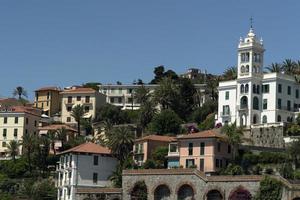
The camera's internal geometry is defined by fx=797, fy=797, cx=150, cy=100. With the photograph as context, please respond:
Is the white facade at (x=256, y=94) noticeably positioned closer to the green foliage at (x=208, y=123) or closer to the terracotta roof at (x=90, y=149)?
the green foliage at (x=208, y=123)

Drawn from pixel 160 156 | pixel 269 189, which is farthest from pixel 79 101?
pixel 269 189

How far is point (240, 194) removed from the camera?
77.8 metres

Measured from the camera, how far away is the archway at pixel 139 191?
3324 inches

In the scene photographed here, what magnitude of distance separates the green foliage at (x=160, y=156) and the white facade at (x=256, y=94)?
14.2 metres

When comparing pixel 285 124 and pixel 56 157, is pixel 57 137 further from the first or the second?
pixel 285 124

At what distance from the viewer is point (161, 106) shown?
126625 millimetres

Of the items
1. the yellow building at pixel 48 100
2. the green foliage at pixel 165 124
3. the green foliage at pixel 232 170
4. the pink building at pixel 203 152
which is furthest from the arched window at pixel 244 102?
the yellow building at pixel 48 100

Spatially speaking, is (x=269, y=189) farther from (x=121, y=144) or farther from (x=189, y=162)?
(x=121, y=144)

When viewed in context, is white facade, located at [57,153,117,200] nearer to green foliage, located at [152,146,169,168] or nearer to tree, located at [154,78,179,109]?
green foliage, located at [152,146,169,168]

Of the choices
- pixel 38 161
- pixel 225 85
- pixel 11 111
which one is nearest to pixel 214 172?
pixel 225 85

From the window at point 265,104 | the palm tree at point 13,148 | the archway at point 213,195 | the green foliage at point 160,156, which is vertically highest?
the window at point 265,104

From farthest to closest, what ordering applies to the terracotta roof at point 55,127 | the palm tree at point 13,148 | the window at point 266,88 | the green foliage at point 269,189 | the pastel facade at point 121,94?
the pastel facade at point 121,94, the terracotta roof at point 55,127, the palm tree at point 13,148, the window at point 266,88, the green foliage at point 269,189

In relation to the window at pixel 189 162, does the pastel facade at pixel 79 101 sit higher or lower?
higher

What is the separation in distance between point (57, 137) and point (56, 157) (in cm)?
767
